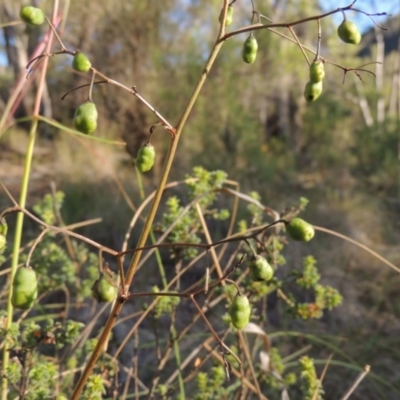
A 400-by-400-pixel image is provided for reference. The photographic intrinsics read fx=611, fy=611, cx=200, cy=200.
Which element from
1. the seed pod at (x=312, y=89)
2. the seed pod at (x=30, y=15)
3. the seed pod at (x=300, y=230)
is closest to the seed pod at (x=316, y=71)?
the seed pod at (x=312, y=89)

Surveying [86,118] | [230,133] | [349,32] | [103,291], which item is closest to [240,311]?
[103,291]

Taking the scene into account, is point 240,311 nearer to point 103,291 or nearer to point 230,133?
point 103,291

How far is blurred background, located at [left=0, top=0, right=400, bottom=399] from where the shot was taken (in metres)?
3.75

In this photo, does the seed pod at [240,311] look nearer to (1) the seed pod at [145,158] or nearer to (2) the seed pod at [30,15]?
(1) the seed pod at [145,158]

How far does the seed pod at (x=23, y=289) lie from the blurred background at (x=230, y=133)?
2.41 metres

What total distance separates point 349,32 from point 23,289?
1.69 feet

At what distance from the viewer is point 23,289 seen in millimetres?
649

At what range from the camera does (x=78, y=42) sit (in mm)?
5703

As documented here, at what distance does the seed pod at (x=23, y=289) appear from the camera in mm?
647

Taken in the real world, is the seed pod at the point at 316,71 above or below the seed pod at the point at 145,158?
above

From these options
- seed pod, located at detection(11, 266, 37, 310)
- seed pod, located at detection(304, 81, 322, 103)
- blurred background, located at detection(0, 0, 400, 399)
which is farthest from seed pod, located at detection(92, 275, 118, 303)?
blurred background, located at detection(0, 0, 400, 399)

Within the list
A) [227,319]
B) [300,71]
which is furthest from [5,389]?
[300,71]

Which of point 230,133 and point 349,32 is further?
point 230,133

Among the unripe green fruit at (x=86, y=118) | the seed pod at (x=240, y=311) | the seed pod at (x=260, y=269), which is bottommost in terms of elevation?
the seed pod at (x=240, y=311)
